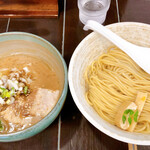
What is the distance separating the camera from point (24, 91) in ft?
2.77

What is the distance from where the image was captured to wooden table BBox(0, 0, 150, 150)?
31.8 inches

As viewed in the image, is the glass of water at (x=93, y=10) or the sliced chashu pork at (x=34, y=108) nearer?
the sliced chashu pork at (x=34, y=108)

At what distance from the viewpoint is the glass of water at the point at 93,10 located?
3.47 feet

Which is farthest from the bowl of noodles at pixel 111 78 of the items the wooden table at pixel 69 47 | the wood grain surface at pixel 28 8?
the wood grain surface at pixel 28 8

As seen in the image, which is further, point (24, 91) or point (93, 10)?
point (93, 10)

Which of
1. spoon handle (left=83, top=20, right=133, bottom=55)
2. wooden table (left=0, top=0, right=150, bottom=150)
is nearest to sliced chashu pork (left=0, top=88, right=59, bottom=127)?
wooden table (left=0, top=0, right=150, bottom=150)

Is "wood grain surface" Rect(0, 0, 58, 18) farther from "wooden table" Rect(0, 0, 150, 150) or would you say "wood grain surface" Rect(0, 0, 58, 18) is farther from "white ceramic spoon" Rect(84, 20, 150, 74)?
"white ceramic spoon" Rect(84, 20, 150, 74)

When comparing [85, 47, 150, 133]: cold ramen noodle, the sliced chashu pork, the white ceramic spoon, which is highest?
the white ceramic spoon

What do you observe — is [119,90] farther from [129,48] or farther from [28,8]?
[28,8]

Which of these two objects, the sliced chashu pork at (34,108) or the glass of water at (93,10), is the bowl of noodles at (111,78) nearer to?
the sliced chashu pork at (34,108)

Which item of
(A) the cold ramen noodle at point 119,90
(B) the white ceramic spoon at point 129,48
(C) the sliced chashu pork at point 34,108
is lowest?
(C) the sliced chashu pork at point 34,108

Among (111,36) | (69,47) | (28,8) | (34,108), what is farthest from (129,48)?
(28,8)

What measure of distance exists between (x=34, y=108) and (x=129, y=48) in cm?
50

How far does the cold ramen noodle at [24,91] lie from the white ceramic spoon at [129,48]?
296 mm
